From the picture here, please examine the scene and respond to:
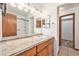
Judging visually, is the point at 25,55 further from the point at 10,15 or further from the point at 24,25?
the point at 24,25

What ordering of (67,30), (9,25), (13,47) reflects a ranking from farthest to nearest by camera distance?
(67,30), (9,25), (13,47)

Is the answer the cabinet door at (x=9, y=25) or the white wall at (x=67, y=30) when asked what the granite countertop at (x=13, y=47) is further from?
the white wall at (x=67, y=30)

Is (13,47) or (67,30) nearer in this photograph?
(13,47)

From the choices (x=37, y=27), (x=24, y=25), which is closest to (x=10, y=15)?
(x=24, y=25)

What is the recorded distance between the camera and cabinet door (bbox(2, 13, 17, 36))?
6.48 ft

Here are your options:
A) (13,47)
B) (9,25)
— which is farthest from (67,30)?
(13,47)

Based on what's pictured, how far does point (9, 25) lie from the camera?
2068 millimetres

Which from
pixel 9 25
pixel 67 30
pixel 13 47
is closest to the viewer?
pixel 13 47

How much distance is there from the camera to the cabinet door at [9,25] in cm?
198

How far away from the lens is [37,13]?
341cm

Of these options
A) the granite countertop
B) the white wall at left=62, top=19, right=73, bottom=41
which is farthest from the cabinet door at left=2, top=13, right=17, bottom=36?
the white wall at left=62, top=19, right=73, bottom=41

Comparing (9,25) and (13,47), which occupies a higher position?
(9,25)

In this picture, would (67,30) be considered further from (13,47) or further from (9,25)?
(13,47)

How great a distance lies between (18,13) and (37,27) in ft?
3.82
